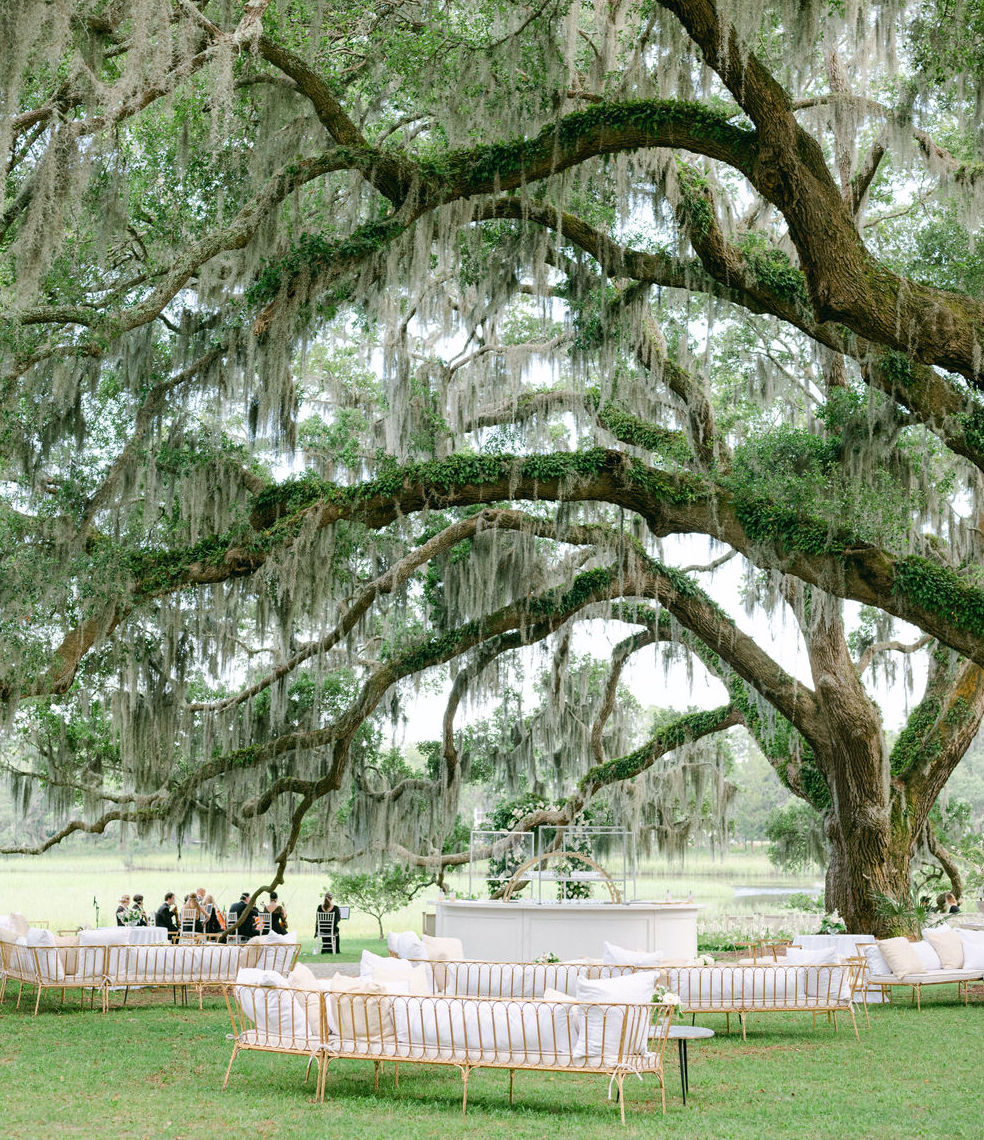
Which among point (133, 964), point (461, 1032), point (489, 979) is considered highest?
point (461, 1032)

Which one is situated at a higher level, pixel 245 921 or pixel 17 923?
pixel 17 923

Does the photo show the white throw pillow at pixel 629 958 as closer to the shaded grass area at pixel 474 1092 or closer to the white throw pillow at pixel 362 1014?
the shaded grass area at pixel 474 1092

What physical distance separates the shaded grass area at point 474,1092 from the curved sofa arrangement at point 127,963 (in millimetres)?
641

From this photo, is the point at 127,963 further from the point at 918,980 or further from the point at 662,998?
the point at 918,980

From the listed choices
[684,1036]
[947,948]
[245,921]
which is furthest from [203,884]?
[684,1036]

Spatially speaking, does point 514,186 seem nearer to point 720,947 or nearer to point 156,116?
point 156,116

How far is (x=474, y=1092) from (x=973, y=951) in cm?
675

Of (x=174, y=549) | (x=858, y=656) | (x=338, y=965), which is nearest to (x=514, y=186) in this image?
(x=174, y=549)

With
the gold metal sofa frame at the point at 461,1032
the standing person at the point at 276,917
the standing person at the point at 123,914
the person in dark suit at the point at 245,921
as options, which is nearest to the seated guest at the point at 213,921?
the person in dark suit at the point at 245,921

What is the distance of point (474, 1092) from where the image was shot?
21.9 ft

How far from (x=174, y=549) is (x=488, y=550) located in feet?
12.1

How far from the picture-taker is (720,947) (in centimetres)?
1532

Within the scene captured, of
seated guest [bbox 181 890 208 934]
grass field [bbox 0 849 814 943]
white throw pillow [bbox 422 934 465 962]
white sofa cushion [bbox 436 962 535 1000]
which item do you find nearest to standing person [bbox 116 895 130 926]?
seated guest [bbox 181 890 208 934]

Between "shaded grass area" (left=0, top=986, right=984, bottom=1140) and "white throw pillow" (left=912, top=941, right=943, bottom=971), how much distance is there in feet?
5.58
